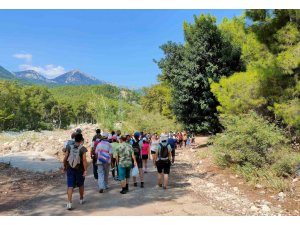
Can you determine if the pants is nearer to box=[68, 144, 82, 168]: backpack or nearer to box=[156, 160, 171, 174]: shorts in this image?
box=[156, 160, 171, 174]: shorts

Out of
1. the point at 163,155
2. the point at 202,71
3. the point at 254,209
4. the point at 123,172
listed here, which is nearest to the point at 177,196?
the point at 163,155

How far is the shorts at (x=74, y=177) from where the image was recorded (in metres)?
8.20

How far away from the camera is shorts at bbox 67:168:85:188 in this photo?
8203 mm

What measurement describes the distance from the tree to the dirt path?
555 inches

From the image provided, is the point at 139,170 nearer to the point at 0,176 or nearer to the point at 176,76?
the point at 0,176

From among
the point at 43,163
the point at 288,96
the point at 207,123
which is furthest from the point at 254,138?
the point at 207,123

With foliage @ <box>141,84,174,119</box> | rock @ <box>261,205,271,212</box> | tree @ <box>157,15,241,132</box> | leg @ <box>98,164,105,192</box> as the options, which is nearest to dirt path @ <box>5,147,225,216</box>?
leg @ <box>98,164,105,192</box>

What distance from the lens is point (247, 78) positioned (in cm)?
1639

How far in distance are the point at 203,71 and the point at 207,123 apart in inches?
142

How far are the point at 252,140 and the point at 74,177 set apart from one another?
698cm

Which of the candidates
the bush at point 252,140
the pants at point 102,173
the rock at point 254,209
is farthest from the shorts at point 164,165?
the bush at point 252,140

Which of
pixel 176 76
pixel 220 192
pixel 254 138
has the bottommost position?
pixel 220 192

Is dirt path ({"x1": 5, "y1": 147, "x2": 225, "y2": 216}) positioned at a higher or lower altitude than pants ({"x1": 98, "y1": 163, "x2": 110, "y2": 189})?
lower

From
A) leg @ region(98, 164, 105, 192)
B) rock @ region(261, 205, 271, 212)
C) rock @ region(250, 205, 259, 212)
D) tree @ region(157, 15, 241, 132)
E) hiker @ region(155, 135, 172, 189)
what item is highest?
tree @ region(157, 15, 241, 132)
